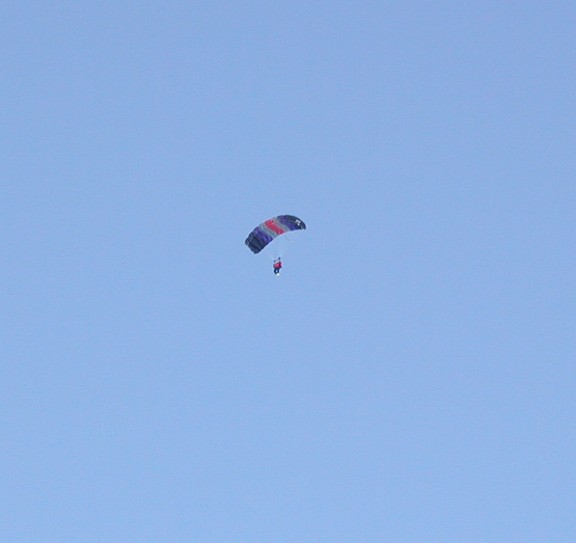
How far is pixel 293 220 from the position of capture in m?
193

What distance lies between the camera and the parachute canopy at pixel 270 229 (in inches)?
7579

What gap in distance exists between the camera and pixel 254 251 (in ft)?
630

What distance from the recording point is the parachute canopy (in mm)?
192500

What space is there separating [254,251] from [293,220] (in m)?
4.12

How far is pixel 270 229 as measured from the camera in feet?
Answer: 635
